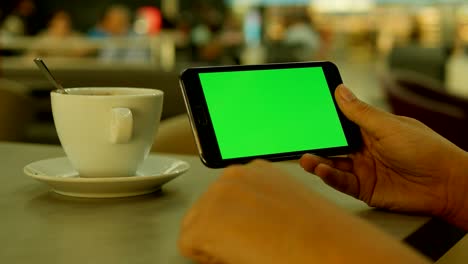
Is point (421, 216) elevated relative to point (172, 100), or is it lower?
elevated

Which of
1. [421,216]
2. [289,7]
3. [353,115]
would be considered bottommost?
[289,7]

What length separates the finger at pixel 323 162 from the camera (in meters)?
0.85

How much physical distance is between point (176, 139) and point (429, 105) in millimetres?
2056

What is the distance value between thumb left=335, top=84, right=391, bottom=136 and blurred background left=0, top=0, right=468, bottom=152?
2426mm

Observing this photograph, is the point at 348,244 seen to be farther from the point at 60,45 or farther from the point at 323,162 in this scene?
the point at 60,45

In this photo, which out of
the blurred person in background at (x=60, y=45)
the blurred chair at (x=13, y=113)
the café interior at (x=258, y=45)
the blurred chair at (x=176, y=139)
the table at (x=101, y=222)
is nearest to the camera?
the table at (x=101, y=222)

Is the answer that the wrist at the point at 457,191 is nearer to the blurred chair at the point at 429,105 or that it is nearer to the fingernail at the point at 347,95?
the fingernail at the point at 347,95

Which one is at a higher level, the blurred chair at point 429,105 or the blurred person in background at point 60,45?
the blurred chair at point 429,105

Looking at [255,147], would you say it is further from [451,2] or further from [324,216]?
[451,2]

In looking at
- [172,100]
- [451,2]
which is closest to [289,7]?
[451,2]

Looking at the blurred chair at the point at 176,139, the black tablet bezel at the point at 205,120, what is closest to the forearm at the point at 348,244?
the black tablet bezel at the point at 205,120

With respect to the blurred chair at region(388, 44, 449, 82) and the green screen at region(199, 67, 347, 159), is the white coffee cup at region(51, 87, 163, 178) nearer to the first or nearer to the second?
the green screen at region(199, 67, 347, 159)

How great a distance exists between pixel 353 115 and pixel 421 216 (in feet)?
0.43

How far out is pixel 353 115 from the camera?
2.78 ft
